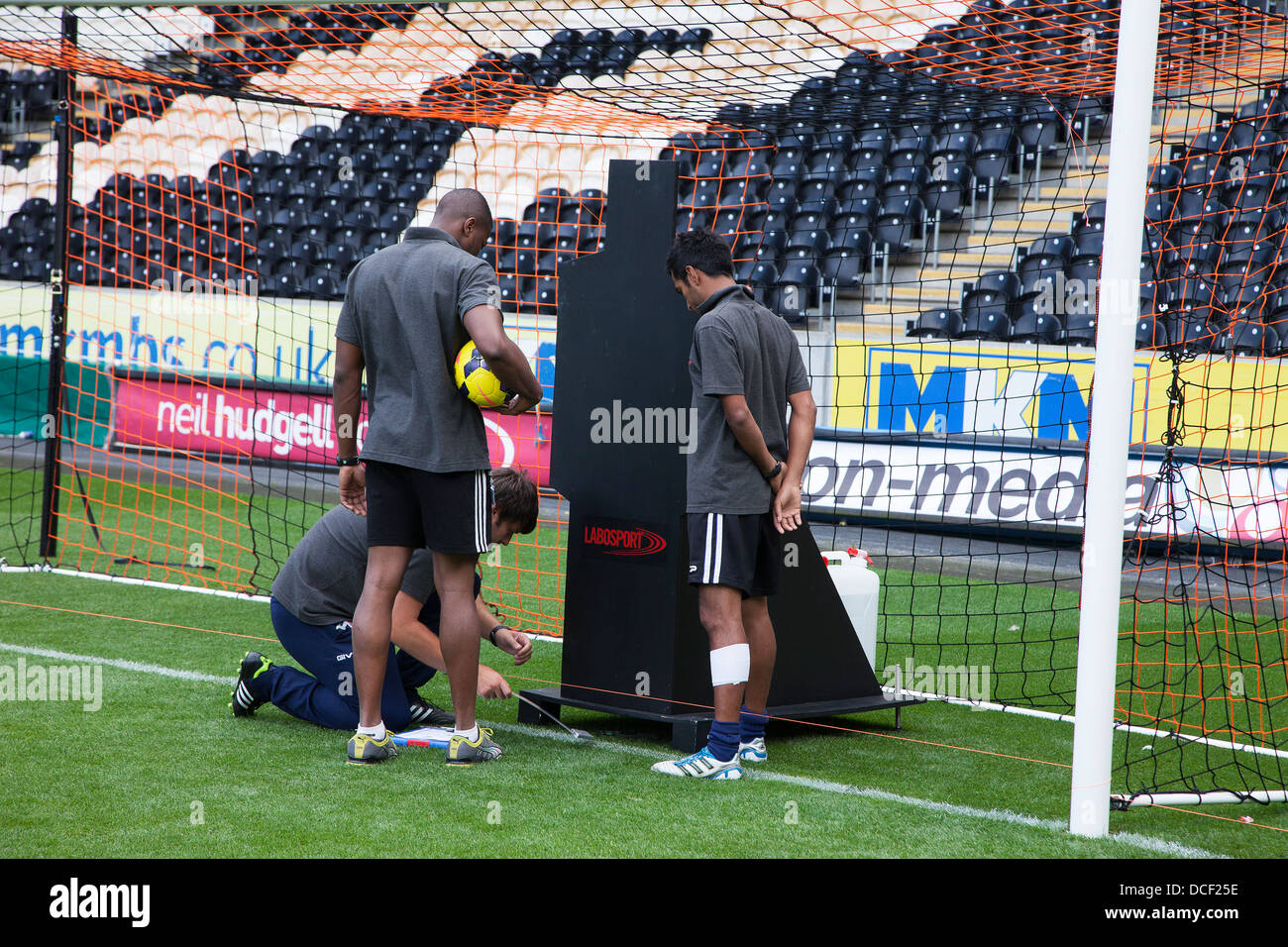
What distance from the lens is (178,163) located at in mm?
16469

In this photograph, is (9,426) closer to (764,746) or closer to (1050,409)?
(1050,409)

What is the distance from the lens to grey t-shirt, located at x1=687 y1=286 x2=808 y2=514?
3754mm

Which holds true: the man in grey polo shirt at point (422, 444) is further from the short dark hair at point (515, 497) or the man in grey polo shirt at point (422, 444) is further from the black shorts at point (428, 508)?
the short dark hair at point (515, 497)

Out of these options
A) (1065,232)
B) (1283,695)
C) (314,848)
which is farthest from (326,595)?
(1065,232)

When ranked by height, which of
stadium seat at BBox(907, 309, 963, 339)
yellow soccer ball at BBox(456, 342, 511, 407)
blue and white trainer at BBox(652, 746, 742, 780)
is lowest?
blue and white trainer at BBox(652, 746, 742, 780)

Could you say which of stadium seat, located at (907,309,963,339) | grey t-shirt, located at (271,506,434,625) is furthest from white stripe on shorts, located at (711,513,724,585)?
stadium seat, located at (907,309,963,339)

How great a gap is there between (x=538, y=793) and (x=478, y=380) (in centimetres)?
121

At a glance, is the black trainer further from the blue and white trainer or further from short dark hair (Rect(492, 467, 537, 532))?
the blue and white trainer

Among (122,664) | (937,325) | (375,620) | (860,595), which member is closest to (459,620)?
(375,620)

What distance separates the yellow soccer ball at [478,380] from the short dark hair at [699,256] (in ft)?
2.18

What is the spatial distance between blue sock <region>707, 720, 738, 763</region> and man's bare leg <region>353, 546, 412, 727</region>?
103 cm

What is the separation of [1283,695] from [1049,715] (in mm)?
1158

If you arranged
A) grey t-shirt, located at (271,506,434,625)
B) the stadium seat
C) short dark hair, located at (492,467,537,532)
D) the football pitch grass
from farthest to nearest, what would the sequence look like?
the stadium seat
grey t-shirt, located at (271,506,434,625)
short dark hair, located at (492,467,537,532)
the football pitch grass

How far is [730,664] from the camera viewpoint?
3822 mm
